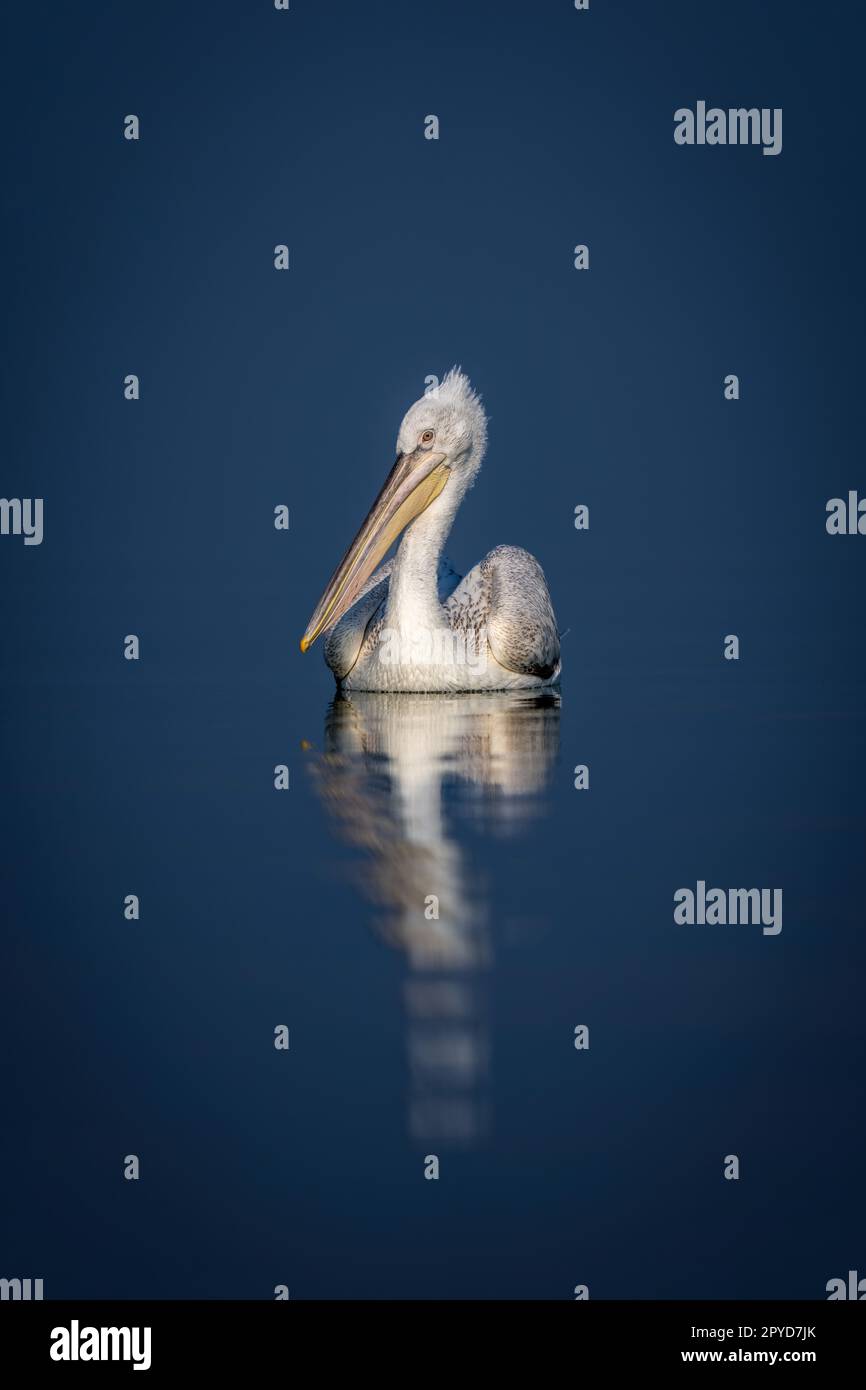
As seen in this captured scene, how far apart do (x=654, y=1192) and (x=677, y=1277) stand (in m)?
0.26

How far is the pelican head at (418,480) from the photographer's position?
33.4ft

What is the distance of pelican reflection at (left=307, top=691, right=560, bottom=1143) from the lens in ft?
11.5

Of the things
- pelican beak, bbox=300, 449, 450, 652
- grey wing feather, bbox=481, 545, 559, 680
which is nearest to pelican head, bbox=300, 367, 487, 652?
pelican beak, bbox=300, 449, 450, 652

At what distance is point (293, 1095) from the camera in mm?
3354

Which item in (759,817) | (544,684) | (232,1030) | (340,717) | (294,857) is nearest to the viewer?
(232,1030)

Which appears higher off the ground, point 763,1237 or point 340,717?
point 340,717

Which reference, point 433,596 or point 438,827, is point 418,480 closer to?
point 433,596

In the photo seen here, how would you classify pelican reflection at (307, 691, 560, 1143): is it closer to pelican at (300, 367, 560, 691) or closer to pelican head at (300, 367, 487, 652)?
pelican at (300, 367, 560, 691)

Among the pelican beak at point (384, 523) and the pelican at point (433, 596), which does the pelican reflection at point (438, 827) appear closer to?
the pelican at point (433, 596)

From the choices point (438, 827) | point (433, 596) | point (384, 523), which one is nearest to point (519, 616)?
point (433, 596)

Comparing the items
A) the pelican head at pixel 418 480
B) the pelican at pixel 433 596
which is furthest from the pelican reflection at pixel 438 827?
the pelican head at pixel 418 480

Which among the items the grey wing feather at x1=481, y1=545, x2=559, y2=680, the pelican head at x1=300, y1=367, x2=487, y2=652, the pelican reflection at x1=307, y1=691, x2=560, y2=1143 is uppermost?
the pelican head at x1=300, y1=367, x2=487, y2=652

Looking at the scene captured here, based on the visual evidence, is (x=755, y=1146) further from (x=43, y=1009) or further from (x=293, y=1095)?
(x=43, y=1009)

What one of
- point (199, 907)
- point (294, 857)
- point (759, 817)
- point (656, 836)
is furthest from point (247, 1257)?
point (759, 817)
